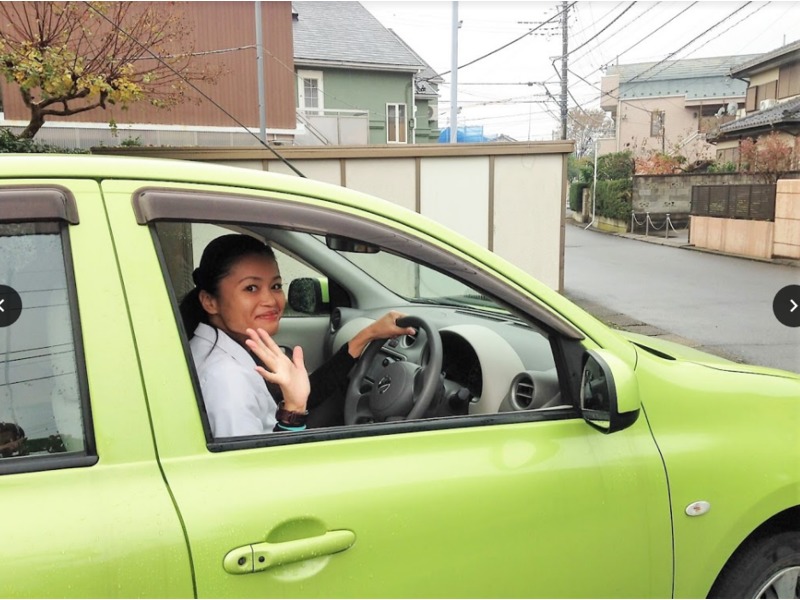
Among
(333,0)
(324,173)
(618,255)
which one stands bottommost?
(618,255)

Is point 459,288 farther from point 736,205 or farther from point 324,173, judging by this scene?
point 736,205

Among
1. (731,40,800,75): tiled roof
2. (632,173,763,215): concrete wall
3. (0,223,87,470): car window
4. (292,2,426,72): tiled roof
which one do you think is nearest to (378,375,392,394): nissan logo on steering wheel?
(0,223,87,470): car window

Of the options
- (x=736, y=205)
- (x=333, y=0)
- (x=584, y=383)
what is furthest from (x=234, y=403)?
(x=333, y=0)

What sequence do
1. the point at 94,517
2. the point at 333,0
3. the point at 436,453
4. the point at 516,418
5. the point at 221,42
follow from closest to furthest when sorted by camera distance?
the point at 94,517
the point at 436,453
the point at 516,418
the point at 221,42
the point at 333,0

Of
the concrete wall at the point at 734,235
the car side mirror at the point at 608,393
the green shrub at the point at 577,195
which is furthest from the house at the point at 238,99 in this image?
the green shrub at the point at 577,195

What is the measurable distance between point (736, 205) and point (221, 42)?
14.3 m

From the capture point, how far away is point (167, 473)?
1287mm

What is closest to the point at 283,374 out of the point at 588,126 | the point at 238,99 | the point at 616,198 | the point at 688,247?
the point at 238,99

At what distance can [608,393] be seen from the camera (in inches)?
60.3

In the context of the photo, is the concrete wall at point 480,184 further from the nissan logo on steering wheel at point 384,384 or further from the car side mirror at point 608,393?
the car side mirror at point 608,393

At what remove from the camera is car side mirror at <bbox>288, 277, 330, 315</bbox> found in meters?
3.01

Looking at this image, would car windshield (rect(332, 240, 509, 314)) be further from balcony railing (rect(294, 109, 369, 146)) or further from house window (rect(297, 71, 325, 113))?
house window (rect(297, 71, 325, 113))

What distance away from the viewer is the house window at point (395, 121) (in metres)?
26.4

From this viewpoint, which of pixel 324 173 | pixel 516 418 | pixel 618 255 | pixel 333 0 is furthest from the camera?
pixel 333 0
